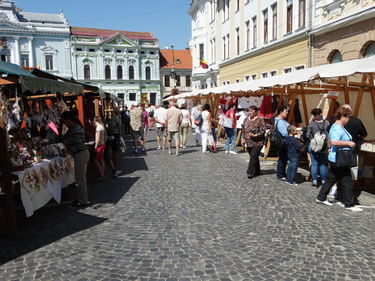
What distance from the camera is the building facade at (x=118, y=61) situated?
167 ft

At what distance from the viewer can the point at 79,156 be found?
19.2 feet

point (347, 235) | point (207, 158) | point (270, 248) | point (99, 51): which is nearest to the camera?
point (270, 248)

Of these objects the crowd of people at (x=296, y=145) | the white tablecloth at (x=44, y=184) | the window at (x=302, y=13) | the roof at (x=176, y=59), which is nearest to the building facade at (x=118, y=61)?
the roof at (x=176, y=59)

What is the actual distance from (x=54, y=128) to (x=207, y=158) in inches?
203

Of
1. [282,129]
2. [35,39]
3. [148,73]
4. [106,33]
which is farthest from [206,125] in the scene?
[106,33]

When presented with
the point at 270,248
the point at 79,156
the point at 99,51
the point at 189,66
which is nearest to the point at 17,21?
the point at 99,51

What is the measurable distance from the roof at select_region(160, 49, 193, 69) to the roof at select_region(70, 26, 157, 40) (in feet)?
14.9

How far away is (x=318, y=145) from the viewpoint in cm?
650

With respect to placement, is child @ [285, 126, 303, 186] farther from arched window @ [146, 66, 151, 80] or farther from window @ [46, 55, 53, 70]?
arched window @ [146, 66, 151, 80]

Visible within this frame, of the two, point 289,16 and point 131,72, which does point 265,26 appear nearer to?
point 289,16

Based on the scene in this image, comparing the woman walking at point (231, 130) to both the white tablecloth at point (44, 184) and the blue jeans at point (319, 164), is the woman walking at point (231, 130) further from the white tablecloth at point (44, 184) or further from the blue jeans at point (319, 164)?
the white tablecloth at point (44, 184)

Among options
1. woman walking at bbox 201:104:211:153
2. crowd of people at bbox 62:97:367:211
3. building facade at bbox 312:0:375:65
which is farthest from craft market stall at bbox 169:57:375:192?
building facade at bbox 312:0:375:65

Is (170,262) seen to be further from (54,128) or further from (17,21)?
(17,21)

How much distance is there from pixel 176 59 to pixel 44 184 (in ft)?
187
